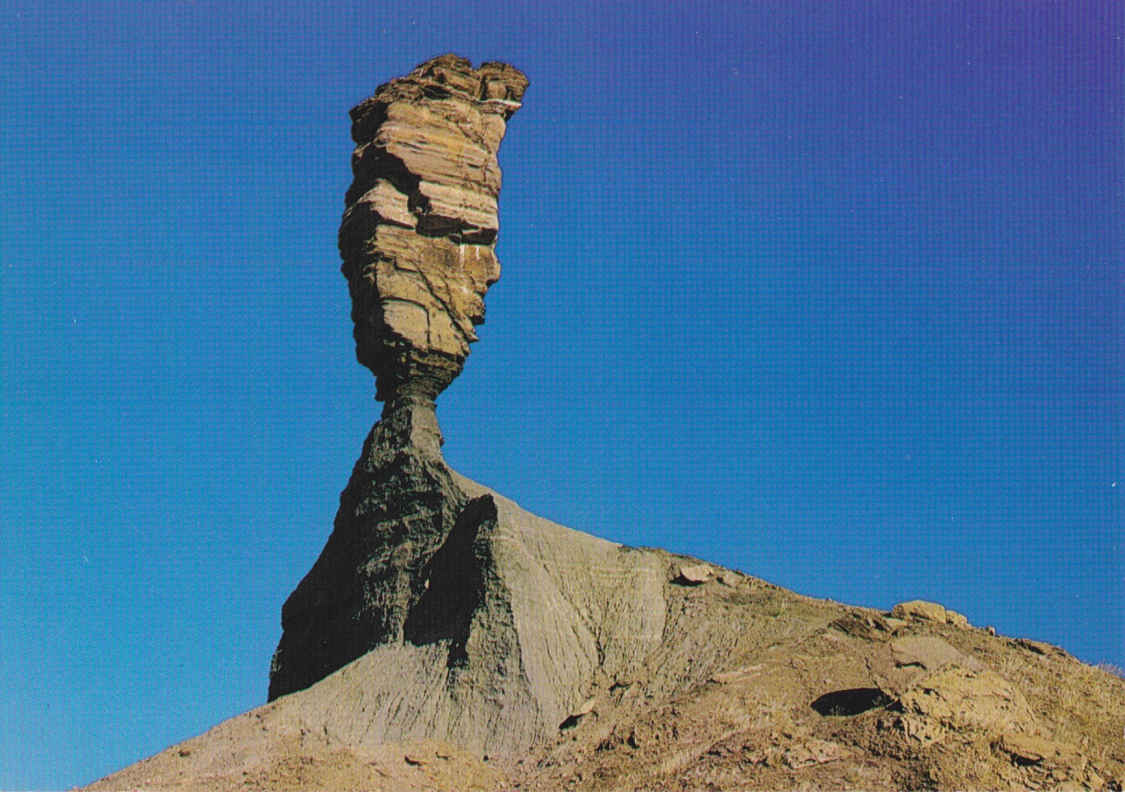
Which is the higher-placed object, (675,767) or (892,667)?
(892,667)

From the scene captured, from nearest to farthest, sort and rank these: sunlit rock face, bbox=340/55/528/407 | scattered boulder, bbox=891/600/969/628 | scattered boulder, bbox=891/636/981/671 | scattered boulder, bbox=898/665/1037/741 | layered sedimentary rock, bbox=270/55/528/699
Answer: scattered boulder, bbox=898/665/1037/741 < scattered boulder, bbox=891/636/981/671 < scattered boulder, bbox=891/600/969/628 < layered sedimentary rock, bbox=270/55/528/699 < sunlit rock face, bbox=340/55/528/407

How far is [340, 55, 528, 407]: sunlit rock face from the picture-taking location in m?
29.4

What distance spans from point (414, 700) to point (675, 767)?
597 centimetres

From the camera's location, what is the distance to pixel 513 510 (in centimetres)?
2622

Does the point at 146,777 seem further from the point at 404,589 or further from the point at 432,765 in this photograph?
the point at 404,589

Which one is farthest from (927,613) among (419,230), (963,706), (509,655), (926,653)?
(419,230)

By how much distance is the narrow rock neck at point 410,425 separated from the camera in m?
28.1

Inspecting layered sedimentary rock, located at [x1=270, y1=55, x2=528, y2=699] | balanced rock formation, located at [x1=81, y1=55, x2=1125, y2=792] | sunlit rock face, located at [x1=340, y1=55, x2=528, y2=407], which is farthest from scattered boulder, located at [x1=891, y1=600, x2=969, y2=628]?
sunlit rock face, located at [x1=340, y1=55, x2=528, y2=407]

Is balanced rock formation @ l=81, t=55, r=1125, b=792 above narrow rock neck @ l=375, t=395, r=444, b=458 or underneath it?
underneath

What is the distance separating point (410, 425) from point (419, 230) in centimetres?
511

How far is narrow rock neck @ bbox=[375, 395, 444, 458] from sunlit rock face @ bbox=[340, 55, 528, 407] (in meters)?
0.12

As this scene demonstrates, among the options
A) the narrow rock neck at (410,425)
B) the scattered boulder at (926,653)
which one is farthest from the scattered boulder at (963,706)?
the narrow rock neck at (410,425)

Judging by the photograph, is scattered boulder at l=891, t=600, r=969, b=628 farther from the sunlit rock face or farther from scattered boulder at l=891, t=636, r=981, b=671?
the sunlit rock face

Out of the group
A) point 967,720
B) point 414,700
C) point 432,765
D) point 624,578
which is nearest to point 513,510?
point 624,578
